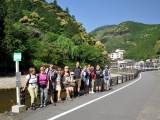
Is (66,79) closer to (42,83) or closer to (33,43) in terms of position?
(42,83)

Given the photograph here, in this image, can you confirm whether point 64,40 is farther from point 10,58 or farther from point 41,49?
point 10,58

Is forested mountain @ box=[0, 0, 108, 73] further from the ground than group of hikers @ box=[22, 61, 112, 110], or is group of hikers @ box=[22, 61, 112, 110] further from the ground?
forested mountain @ box=[0, 0, 108, 73]

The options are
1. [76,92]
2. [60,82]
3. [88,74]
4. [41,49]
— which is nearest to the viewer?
[60,82]

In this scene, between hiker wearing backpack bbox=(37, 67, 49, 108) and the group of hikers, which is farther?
hiker wearing backpack bbox=(37, 67, 49, 108)

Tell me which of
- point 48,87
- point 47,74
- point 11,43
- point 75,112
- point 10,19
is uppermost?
point 10,19

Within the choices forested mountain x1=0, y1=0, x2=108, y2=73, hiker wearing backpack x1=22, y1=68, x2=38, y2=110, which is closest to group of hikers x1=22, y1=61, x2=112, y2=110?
hiker wearing backpack x1=22, y1=68, x2=38, y2=110

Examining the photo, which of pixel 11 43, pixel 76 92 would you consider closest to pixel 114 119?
pixel 76 92

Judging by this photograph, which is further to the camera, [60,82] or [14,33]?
[14,33]

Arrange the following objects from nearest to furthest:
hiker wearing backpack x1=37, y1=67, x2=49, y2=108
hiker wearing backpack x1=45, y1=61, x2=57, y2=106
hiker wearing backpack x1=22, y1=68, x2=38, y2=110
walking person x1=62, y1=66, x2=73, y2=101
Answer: hiker wearing backpack x1=22, y1=68, x2=38, y2=110 → hiker wearing backpack x1=37, y1=67, x2=49, y2=108 → hiker wearing backpack x1=45, y1=61, x2=57, y2=106 → walking person x1=62, y1=66, x2=73, y2=101

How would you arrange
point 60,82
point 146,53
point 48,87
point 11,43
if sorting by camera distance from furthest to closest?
point 146,53 → point 11,43 → point 60,82 → point 48,87

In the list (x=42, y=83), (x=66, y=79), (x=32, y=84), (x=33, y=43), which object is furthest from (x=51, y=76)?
(x=33, y=43)

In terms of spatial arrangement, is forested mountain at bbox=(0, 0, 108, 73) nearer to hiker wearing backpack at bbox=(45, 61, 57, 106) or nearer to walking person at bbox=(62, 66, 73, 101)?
walking person at bbox=(62, 66, 73, 101)

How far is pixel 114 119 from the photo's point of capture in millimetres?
5418

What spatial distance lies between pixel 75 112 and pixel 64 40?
5275 cm
